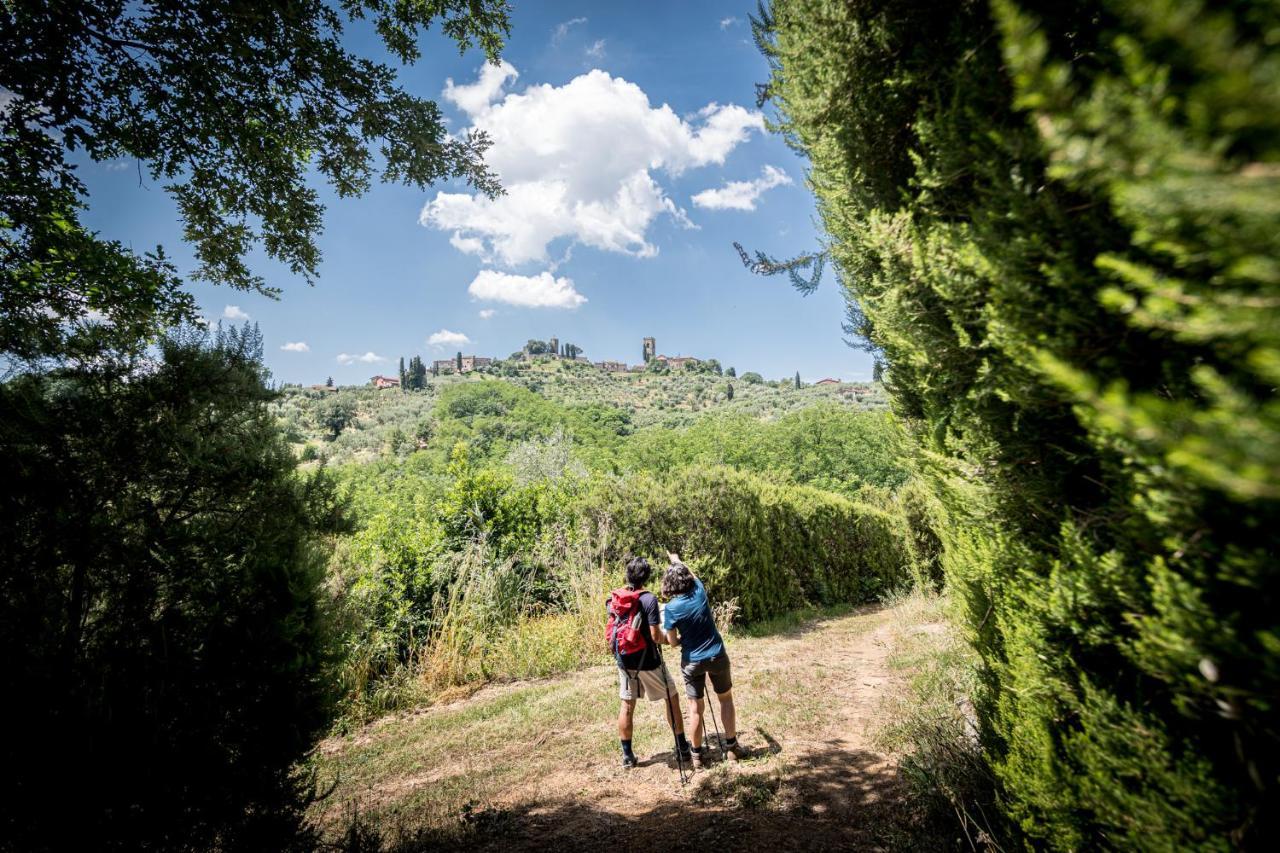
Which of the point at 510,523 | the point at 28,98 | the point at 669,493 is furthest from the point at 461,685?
the point at 28,98

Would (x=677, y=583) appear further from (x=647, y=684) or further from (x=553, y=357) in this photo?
(x=553, y=357)

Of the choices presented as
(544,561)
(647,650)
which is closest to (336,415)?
(544,561)

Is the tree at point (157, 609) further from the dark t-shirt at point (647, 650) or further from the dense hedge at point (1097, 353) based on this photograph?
the dense hedge at point (1097, 353)

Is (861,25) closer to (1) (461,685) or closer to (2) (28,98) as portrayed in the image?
(2) (28,98)

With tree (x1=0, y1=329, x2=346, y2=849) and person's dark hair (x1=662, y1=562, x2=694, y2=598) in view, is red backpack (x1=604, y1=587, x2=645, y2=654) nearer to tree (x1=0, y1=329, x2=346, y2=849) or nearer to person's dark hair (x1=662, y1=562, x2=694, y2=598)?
person's dark hair (x1=662, y1=562, x2=694, y2=598)

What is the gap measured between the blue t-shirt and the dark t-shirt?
17cm

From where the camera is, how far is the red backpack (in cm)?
440

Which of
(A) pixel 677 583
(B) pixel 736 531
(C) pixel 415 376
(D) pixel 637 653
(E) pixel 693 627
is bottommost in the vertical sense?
(D) pixel 637 653

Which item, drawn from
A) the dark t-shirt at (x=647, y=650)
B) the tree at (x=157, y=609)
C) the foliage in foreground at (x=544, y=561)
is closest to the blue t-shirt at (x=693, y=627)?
the dark t-shirt at (x=647, y=650)

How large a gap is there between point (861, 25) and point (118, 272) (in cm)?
579

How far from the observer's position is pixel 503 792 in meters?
4.18

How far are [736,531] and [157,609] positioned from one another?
7944 millimetres

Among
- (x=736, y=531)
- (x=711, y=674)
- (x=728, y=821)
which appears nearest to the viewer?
(x=728, y=821)

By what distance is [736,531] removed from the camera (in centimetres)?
912
